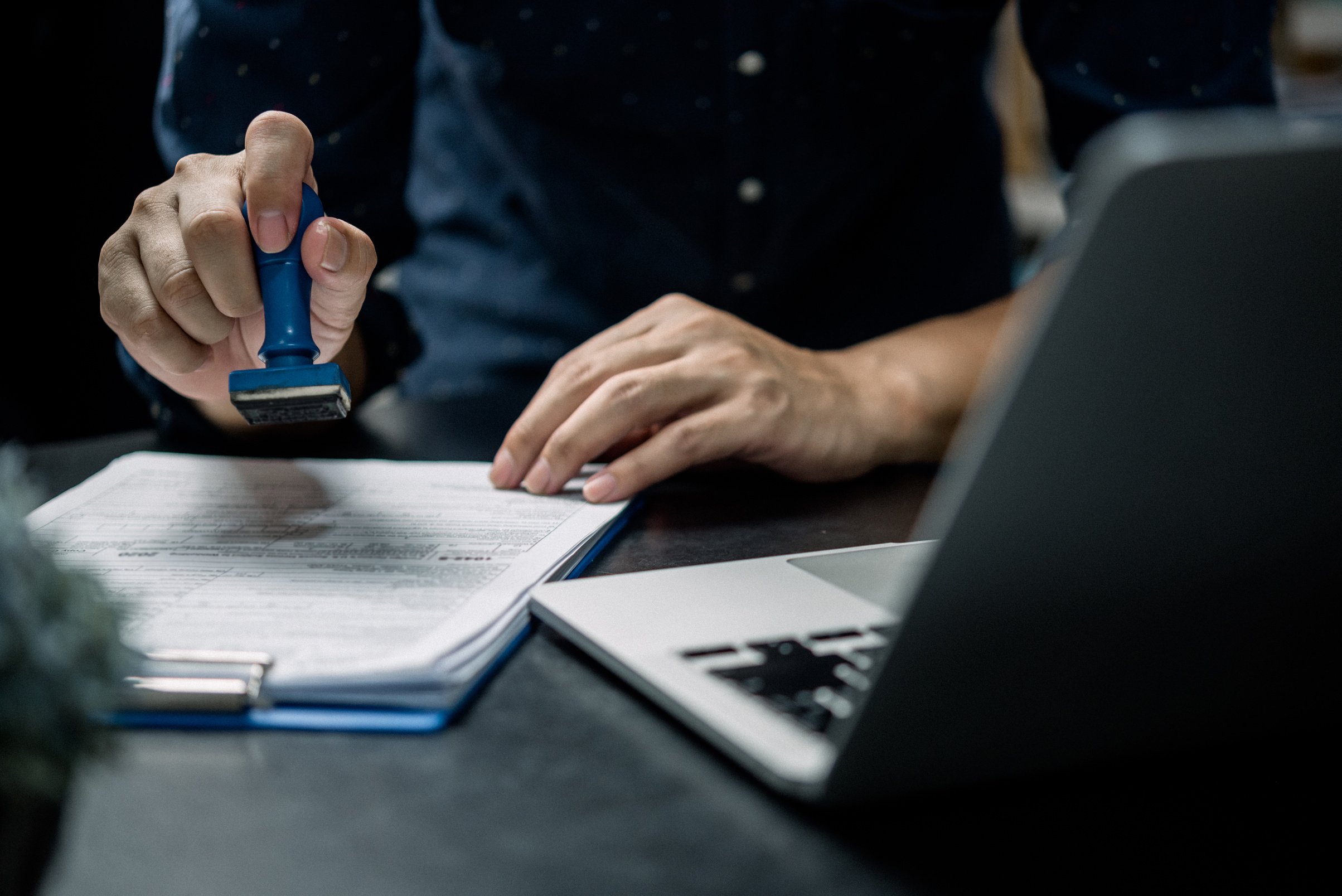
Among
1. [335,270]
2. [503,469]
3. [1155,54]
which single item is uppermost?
[1155,54]

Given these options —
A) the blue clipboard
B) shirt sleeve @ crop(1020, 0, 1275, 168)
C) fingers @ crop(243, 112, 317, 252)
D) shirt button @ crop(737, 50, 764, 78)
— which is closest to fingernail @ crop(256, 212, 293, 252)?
fingers @ crop(243, 112, 317, 252)

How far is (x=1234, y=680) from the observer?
10.7 inches

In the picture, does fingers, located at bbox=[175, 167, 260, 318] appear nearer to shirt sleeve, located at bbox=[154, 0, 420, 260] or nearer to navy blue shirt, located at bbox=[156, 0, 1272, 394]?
shirt sleeve, located at bbox=[154, 0, 420, 260]

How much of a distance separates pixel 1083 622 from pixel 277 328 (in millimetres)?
363

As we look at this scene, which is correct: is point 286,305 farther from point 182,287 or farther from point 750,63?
point 750,63

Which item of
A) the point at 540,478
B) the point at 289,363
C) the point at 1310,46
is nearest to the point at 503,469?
the point at 540,478

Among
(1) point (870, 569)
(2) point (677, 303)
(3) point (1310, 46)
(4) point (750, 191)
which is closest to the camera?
(1) point (870, 569)

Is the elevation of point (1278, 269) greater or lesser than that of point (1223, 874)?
greater

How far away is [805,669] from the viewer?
0.30 metres

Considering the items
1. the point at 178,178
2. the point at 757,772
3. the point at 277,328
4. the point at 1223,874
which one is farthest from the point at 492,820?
the point at 178,178

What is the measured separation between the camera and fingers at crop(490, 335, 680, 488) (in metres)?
0.55

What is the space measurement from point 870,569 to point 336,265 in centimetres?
28

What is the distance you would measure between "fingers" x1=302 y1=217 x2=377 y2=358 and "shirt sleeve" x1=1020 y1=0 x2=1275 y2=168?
564mm

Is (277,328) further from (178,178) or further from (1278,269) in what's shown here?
(1278,269)
